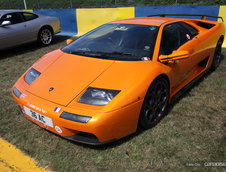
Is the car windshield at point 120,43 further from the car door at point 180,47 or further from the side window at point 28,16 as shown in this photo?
the side window at point 28,16

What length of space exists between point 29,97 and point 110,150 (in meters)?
1.02

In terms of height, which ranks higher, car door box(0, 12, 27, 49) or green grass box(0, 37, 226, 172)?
car door box(0, 12, 27, 49)

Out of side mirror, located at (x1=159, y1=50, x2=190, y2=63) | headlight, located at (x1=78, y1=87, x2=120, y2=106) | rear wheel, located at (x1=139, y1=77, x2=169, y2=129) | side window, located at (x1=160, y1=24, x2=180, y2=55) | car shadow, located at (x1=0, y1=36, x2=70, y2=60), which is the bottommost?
car shadow, located at (x1=0, y1=36, x2=70, y2=60)

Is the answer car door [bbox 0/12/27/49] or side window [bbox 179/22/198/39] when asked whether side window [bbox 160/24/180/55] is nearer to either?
side window [bbox 179/22/198/39]

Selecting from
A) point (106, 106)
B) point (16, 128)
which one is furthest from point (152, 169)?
point (16, 128)

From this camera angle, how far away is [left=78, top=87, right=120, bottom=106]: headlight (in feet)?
6.43

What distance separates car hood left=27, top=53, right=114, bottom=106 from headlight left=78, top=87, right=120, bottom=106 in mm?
89

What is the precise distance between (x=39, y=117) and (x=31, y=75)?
707 mm

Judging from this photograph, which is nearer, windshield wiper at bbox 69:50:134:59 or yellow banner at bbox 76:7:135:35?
windshield wiper at bbox 69:50:134:59

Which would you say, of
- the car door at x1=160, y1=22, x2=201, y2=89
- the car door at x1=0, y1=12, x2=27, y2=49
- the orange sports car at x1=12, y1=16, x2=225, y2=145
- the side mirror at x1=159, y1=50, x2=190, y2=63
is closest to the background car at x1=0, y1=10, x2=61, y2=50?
the car door at x1=0, y1=12, x2=27, y2=49

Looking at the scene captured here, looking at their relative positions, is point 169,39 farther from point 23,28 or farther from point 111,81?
point 23,28

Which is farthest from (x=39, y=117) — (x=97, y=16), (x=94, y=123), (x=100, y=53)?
(x=97, y=16)

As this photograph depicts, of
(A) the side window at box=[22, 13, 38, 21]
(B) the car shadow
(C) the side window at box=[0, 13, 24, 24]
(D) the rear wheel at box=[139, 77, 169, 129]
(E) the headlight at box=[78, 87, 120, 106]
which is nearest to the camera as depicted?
(E) the headlight at box=[78, 87, 120, 106]

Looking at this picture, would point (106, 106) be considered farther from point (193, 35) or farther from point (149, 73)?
point (193, 35)
